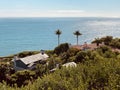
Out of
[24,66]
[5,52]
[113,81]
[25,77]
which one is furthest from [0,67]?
[5,52]

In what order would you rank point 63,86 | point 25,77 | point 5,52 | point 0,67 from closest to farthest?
1. point 63,86
2. point 25,77
3. point 0,67
4. point 5,52

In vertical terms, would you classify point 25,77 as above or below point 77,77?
below

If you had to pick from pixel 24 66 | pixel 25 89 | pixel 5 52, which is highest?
pixel 25 89

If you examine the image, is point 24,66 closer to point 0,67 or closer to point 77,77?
point 0,67

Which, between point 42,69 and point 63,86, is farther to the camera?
point 42,69

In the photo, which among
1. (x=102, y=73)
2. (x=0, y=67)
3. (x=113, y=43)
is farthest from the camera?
(x=113, y=43)

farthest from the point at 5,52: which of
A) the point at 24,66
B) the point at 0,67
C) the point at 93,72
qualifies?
the point at 93,72

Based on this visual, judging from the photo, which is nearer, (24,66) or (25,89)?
(25,89)

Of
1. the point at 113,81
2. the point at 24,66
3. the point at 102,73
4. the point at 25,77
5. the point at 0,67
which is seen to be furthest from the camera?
the point at 24,66

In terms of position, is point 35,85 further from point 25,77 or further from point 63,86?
point 25,77
